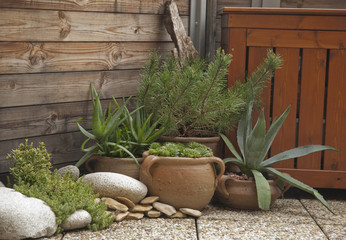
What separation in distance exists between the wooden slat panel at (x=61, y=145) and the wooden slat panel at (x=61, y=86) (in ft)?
0.81

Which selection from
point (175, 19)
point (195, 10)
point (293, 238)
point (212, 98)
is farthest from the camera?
point (195, 10)

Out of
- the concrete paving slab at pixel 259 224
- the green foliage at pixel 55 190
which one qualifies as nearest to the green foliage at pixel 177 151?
the concrete paving slab at pixel 259 224

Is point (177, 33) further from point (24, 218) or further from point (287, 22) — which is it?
point (24, 218)

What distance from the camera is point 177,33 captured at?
13.3 ft

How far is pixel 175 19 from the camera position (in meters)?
4.09

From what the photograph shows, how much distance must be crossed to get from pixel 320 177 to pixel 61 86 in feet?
6.35

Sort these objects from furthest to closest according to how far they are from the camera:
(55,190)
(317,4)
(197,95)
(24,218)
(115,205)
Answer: (317,4) < (197,95) < (115,205) < (55,190) < (24,218)

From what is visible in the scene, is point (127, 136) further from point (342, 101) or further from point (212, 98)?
point (342, 101)

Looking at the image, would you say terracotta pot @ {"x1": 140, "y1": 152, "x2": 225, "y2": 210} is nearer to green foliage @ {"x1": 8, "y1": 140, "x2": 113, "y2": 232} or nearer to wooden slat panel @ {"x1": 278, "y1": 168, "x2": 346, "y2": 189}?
green foliage @ {"x1": 8, "y1": 140, "x2": 113, "y2": 232}

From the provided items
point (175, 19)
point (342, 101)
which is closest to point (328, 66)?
point (342, 101)

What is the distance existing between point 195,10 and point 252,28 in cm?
96

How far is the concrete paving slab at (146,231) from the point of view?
2768mm

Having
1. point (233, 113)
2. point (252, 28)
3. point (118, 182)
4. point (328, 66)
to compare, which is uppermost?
point (252, 28)

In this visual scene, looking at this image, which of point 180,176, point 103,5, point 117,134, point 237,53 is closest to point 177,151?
point 180,176
